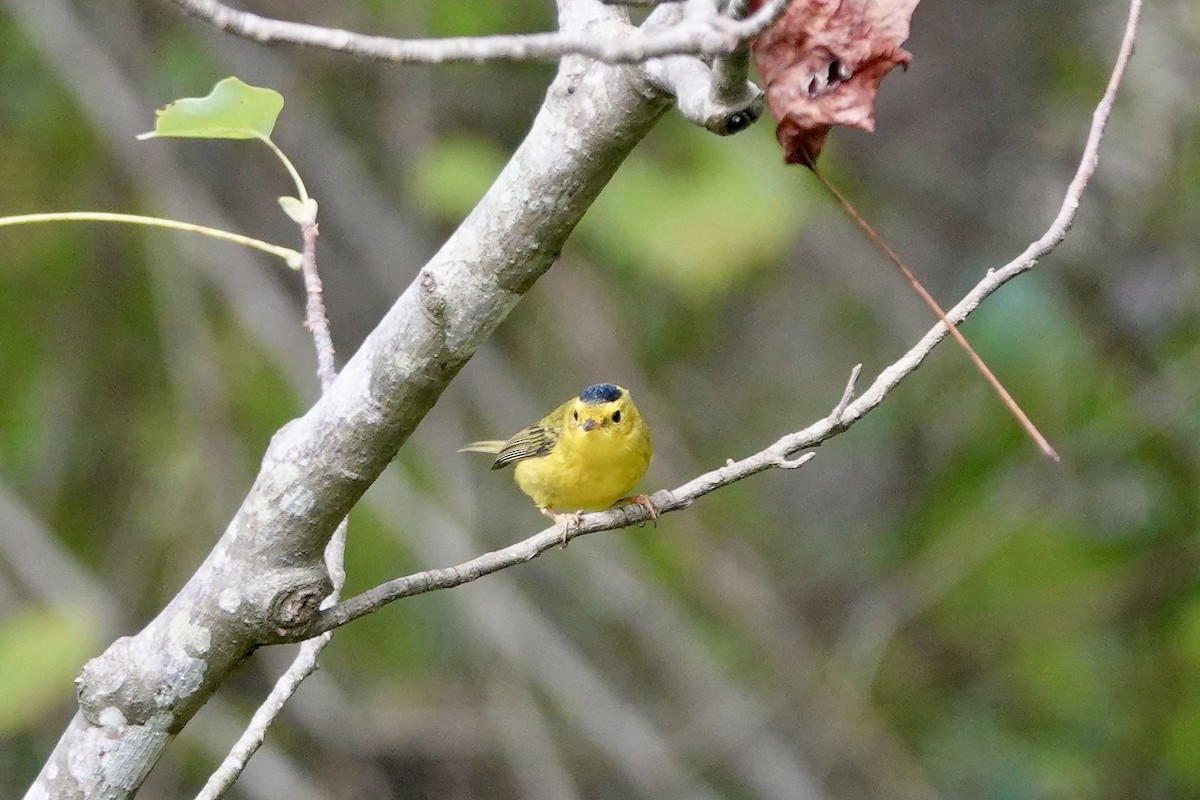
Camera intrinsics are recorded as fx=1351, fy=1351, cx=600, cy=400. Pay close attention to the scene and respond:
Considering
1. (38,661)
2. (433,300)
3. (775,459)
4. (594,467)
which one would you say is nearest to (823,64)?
(433,300)

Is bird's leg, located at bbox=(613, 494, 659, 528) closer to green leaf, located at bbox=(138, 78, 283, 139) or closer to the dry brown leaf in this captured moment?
green leaf, located at bbox=(138, 78, 283, 139)

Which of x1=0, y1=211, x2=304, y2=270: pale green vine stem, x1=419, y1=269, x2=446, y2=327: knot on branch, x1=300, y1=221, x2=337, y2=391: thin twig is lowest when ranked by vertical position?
x1=300, y1=221, x2=337, y2=391: thin twig

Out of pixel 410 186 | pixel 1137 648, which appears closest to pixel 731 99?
pixel 410 186

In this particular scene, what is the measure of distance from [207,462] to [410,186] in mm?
1342

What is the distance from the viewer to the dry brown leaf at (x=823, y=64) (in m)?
1.40

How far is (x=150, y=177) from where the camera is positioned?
5051 millimetres

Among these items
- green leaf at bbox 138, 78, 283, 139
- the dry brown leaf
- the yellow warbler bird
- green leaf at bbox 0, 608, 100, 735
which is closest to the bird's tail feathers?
the yellow warbler bird

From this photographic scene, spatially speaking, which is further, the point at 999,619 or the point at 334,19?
the point at 999,619

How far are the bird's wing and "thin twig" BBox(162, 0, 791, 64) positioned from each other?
2.99 meters

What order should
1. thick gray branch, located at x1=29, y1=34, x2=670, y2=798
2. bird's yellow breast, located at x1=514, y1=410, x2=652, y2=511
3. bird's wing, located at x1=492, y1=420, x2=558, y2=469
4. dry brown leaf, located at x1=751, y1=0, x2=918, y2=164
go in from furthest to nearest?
bird's wing, located at x1=492, y1=420, x2=558, y2=469 < bird's yellow breast, located at x1=514, y1=410, x2=652, y2=511 < thick gray branch, located at x1=29, y1=34, x2=670, y2=798 < dry brown leaf, located at x1=751, y1=0, x2=918, y2=164

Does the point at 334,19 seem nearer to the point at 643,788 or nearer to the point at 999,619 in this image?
the point at 643,788

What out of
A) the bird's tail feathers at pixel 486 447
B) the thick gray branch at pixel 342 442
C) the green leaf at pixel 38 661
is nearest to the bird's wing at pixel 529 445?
the bird's tail feathers at pixel 486 447

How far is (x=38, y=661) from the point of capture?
4.28 metres

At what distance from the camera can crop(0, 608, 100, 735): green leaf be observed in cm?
423
